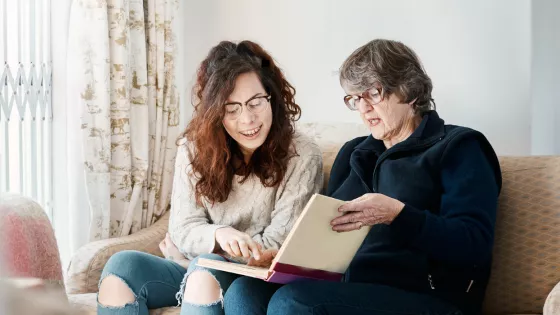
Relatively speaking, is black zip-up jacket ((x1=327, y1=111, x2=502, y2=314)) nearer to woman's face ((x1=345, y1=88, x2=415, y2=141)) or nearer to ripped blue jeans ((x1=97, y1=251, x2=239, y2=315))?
woman's face ((x1=345, y1=88, x2=415, y2=141))

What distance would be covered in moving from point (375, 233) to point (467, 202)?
0.82 feet

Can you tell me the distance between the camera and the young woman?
183 cm

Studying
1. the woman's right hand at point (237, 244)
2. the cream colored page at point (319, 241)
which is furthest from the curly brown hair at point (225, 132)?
the cream colored page at point (319, 241)

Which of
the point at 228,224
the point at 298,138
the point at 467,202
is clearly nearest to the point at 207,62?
the point at 298,138

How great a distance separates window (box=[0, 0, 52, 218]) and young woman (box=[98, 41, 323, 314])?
0.54 m

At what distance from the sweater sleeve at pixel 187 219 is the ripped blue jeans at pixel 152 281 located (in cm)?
8

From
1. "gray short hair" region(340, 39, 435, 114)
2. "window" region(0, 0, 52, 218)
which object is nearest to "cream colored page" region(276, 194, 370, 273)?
"gray short hair" region(340, 39, 435, 114)

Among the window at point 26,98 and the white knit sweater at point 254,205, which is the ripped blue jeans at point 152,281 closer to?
the white knit sweater at point 254,205

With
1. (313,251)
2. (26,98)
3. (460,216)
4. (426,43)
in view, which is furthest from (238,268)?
(426,43)

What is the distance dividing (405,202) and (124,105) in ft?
3.68

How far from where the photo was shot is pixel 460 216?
1539mm

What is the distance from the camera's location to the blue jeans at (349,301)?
1433 mm

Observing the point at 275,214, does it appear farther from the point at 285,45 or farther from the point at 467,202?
the point at 285,45

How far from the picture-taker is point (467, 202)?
1.54 meters
